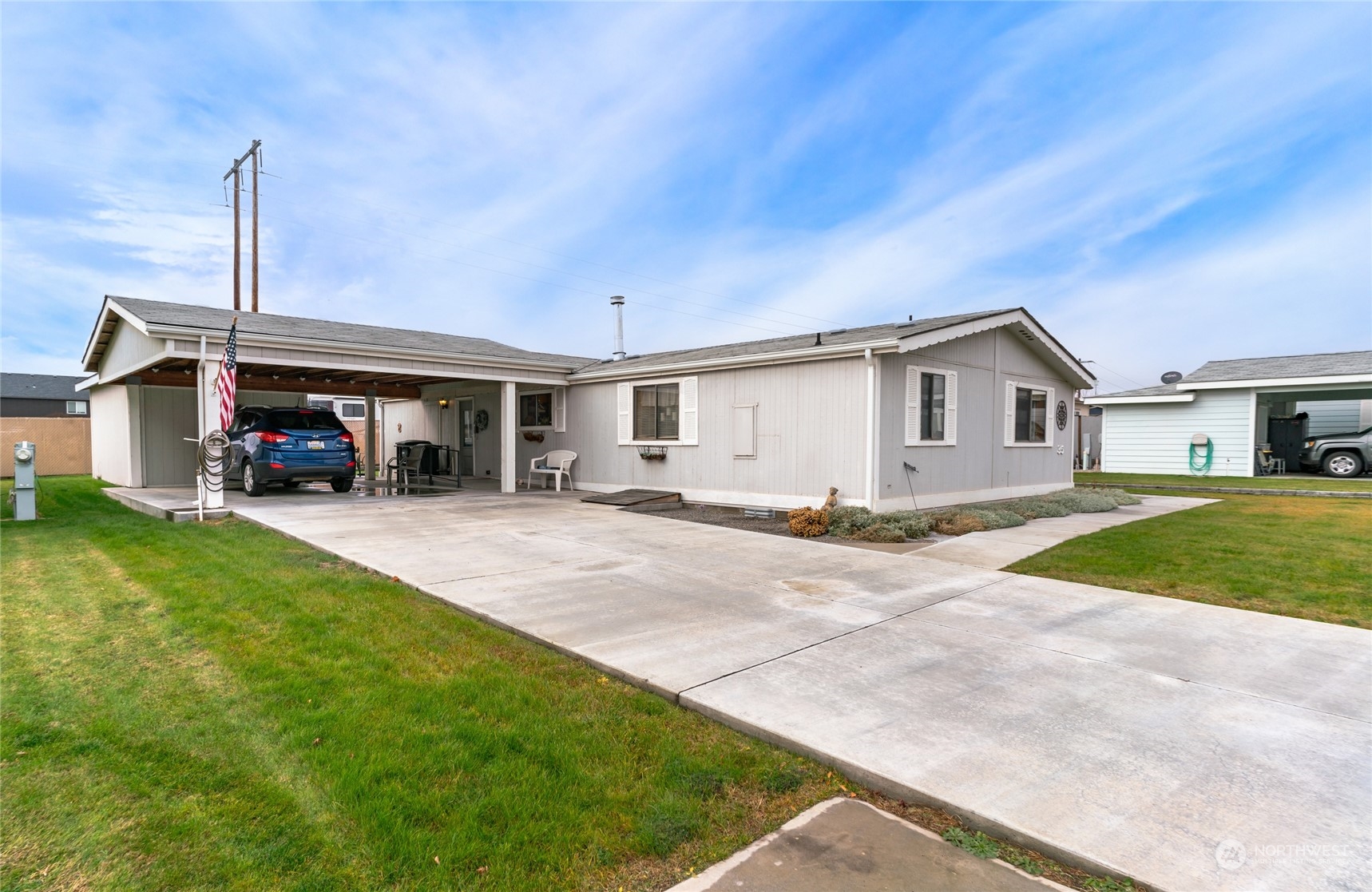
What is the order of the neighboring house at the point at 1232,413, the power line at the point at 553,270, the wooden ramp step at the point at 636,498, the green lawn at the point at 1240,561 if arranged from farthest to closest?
1. the power line at the point at 553,270
2. the neighboring house at the point at 1232,413
3. the wooden ramp step at the point at 636,498
4. the green lawn at the point at 1240,561

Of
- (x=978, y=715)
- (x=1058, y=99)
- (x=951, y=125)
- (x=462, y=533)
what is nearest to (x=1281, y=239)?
(x=1058, y=99)

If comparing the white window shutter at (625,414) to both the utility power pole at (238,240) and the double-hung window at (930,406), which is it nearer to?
the double-hung window at (930,406)

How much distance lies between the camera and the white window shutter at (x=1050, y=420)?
1336 cm

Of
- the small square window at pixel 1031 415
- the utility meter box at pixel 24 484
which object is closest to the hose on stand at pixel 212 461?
the utility meter box at pixel 24 484

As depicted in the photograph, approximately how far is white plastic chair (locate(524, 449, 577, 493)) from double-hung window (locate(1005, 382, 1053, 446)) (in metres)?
8.79

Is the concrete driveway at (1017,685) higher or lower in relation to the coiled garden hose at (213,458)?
lower

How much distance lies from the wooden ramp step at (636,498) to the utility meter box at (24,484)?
7.62m

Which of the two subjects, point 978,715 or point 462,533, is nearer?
point 978,715

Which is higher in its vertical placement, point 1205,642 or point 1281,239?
point 1281,239

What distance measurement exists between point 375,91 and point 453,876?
49.0 feet

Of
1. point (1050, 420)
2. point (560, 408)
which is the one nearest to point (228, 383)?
point (560, 408)

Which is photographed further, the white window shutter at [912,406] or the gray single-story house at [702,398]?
the white window shutter at [912,406]

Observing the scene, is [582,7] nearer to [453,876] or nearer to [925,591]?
[925,591]

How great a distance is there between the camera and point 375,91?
1284 cm
